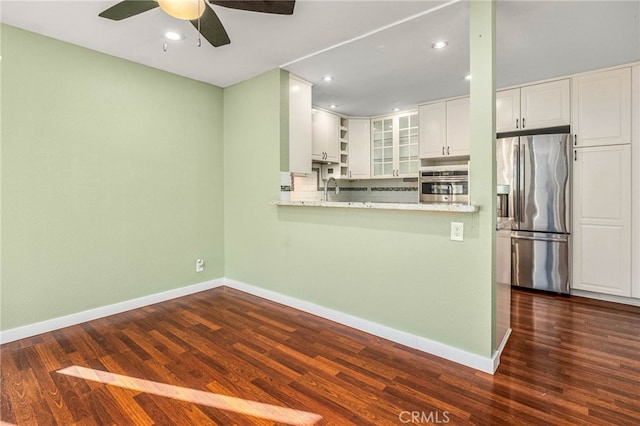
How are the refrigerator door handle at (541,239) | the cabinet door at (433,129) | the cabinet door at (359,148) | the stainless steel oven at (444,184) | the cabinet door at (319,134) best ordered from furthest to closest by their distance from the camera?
1. the cabinet door at (359,148)
2. the cabinet door at (319,134)
3. the cabinet door at (433,129)
4. the stainless steel oven at (444,184)
5. the refrigerator door handle at (541,239)

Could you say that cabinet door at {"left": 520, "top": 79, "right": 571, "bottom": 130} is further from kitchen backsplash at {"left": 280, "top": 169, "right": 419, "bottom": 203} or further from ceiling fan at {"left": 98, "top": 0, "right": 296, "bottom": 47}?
ceiling fan at {"left": 98, "top": 0, "right": 296, "bottom": 47}

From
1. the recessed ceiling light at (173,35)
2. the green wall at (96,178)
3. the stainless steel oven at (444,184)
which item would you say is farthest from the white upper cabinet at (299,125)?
the stainless steel oven at (444,184)

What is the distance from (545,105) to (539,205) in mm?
1136

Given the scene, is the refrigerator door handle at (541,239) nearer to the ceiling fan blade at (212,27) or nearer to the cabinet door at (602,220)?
the cabinet door at (602,220)

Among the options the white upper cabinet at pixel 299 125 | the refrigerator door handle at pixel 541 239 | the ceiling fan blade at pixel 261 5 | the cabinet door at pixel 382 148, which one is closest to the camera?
the ceiling fan blade at pixel 261 5

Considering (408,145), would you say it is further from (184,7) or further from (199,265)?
(184,7)

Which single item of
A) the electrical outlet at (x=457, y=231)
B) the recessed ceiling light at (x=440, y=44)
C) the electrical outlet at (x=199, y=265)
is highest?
the recessed ceiling light at (x=440, y=44)

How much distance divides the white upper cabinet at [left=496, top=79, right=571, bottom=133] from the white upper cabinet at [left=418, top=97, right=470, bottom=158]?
1.42 ft

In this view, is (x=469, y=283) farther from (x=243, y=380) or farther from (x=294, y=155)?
(x=294, y=155)

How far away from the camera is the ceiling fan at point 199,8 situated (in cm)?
173

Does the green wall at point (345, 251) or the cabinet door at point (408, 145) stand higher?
the cabinet door at point (408, 145)

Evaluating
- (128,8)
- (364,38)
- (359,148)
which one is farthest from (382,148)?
(128,8)

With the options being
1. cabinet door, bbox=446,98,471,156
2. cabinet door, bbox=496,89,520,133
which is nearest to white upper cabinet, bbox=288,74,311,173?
cabinet door, bbox=446,98,471,156

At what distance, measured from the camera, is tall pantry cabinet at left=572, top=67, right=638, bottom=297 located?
3254mm
